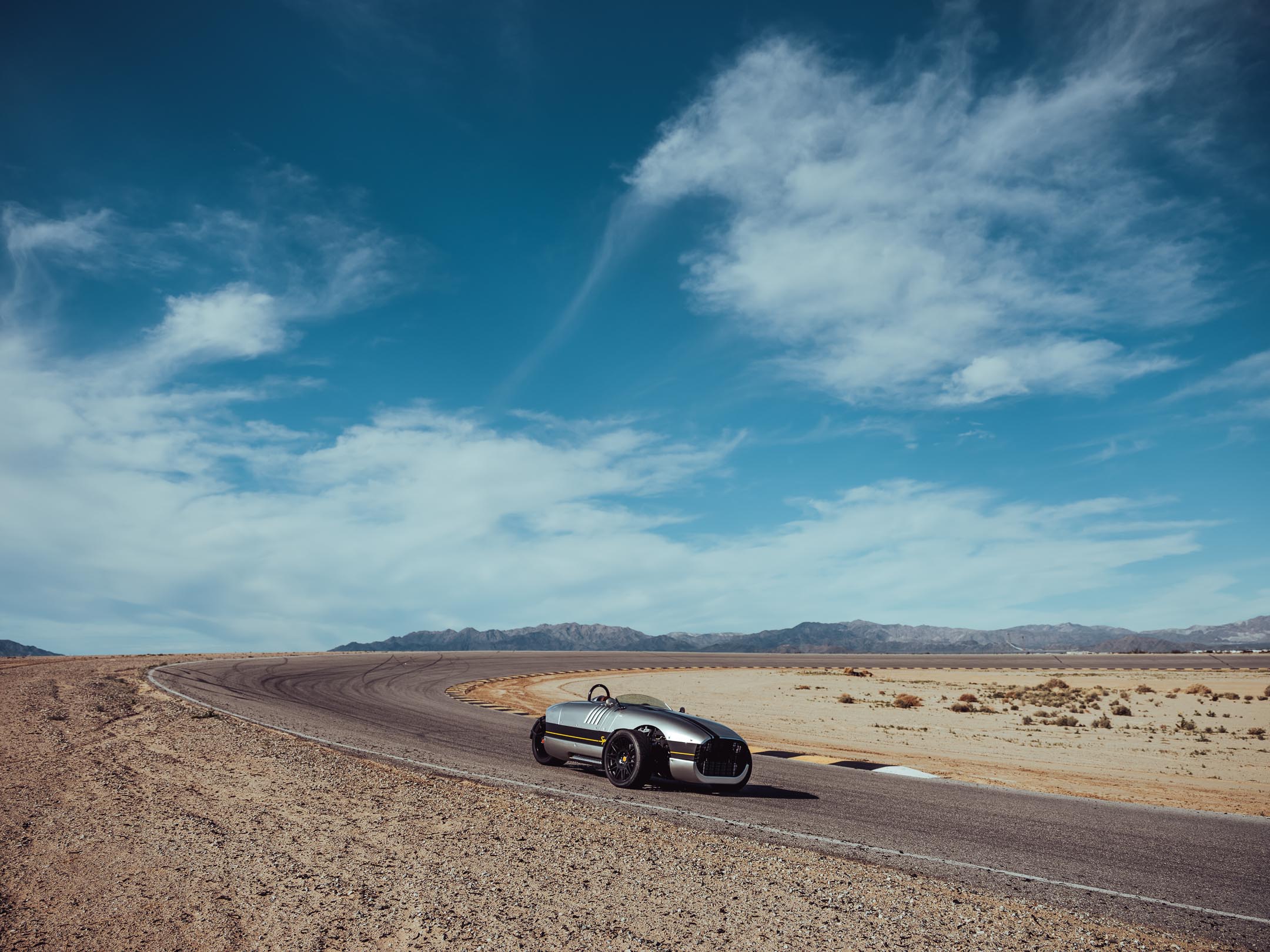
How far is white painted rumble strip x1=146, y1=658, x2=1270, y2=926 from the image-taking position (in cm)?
644

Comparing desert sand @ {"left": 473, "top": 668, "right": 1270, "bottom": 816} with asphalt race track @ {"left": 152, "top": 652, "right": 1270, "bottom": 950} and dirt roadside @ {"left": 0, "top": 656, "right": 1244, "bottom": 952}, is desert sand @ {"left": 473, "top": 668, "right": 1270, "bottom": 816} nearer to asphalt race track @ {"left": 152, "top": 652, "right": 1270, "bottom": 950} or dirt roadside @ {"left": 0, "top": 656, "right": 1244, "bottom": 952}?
asphalt race track @ {"left": 152, "top": 652, "right": 1270, "bottom": 950}

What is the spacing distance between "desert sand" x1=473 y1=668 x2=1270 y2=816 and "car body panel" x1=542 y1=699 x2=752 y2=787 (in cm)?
488

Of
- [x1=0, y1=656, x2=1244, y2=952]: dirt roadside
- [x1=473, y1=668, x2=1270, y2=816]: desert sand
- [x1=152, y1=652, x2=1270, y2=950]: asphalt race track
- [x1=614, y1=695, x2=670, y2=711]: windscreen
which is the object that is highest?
[x1=614, y1=695, x2=670, y2=711]: windscreen

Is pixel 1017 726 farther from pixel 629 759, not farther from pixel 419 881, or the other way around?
pixel 419 881

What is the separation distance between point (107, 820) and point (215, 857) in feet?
6.30

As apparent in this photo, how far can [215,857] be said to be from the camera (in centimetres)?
645

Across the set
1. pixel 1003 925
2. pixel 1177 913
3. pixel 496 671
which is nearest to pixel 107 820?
pixel 1003 925

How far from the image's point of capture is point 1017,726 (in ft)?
76.6

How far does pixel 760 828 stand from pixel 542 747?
490cm

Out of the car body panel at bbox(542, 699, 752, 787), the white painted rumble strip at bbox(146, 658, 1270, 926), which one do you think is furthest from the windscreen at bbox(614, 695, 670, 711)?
the white painted rumble strip at bbox(146, 658, 1270, 926)

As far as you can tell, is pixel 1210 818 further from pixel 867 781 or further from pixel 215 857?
pixel 215 857

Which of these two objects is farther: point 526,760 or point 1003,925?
point 526,760

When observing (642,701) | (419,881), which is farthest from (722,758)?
(419,881)

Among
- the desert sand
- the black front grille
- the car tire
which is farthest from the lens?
the desert sand
